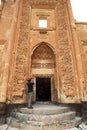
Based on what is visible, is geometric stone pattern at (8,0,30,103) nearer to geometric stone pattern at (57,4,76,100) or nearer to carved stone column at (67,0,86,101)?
geometric stone pattern at (57,4,76,100)

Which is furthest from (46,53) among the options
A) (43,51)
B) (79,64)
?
(79,64)

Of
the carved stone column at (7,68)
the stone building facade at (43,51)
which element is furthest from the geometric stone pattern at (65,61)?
the carved stone column at (7,68)

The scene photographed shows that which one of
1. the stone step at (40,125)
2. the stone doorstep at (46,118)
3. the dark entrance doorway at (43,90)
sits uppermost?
the dark entrance doorway at (43,90)

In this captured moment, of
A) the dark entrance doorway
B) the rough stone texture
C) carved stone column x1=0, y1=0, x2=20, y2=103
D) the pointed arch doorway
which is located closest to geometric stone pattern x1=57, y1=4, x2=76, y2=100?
the pointed arch doorway

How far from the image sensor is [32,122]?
17.8 feet

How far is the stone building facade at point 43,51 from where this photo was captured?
7.52m

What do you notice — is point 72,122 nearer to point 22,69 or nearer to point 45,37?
point 22,69

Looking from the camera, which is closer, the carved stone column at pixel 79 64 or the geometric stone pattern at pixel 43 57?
the carved stone column at pixel 79 64

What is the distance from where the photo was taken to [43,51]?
955 centimetres

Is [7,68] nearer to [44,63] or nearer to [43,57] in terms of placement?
[44,63]

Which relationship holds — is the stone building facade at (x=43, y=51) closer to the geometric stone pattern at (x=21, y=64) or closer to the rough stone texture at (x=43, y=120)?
the geometric stone pattern at (x=21, y=64)

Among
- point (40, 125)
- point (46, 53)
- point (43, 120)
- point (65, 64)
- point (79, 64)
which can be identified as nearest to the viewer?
point (40, 125)

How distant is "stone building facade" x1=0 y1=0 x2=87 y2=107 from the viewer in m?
7.52

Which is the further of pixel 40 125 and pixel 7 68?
pixel 7 68
